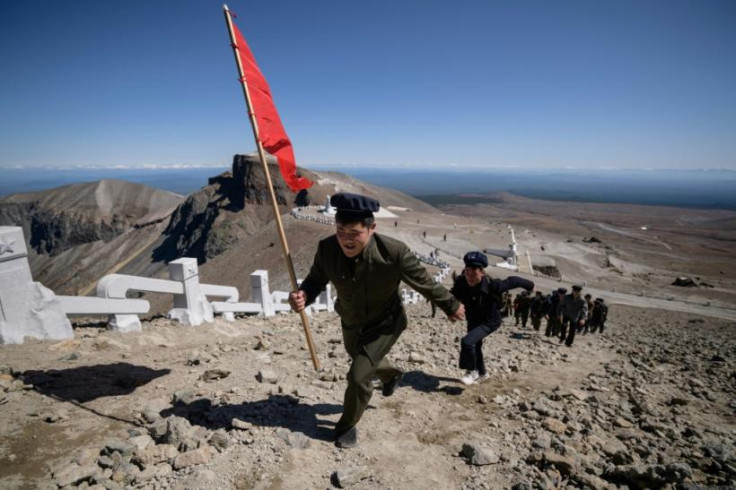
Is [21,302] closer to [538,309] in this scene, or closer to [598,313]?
[538,309]

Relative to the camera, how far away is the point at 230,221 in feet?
228

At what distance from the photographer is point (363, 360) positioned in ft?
10.6

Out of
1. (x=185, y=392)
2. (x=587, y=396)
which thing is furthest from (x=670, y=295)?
(x=185, y=392)

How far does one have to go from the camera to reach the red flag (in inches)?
164

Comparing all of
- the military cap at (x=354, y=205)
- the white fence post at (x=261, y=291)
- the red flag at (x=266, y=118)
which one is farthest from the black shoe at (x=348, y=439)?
the white fence post at (x=261, y=291)

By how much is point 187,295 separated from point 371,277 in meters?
Answer: 5.04

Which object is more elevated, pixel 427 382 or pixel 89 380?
pixel 89 380

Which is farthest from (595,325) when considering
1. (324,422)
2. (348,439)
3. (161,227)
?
(161,227)

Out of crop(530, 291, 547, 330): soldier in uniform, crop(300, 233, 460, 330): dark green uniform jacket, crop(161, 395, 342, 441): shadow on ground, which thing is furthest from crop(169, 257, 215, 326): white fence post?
crop(530, 291, 547, 330): soldier in uniform

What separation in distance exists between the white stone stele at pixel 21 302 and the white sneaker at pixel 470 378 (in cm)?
566

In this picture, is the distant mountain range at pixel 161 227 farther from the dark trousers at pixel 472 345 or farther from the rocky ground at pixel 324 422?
the dark trousers at pixel 472 345

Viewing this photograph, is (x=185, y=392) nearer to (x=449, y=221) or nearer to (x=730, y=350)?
(x=730, y=350)

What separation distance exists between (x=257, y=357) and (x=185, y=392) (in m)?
1.72

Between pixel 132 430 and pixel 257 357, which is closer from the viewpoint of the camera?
pixel 132 430
